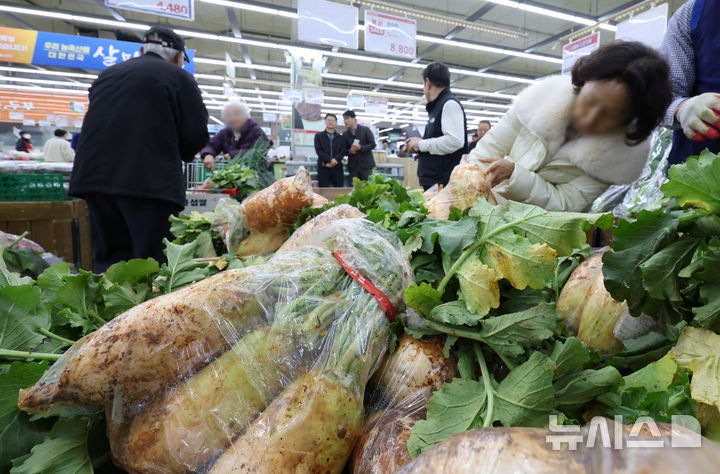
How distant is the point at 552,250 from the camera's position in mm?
773

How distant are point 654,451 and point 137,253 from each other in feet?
8.87

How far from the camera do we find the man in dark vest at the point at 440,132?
3.55 m

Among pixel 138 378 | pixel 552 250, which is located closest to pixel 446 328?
pixel 552 250

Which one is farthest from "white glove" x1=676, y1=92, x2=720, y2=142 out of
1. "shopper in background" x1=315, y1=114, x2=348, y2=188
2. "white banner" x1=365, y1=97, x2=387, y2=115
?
"white banner" x1=365, y1=97, x2=387, y2=115

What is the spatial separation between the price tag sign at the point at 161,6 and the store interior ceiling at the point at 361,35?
1.65 metres

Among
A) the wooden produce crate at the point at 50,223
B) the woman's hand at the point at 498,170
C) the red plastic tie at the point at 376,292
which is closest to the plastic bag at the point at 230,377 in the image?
the red plastic tie at the point at 376,292

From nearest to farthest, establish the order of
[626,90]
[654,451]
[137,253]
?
1. [654,451]
2. [626,90]
3. [137,253]

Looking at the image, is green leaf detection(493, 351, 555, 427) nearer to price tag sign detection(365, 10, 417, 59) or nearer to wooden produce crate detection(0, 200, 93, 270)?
wooden produce crate detection(0, 200, 93, 270)

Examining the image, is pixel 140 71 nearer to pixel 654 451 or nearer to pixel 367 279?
pixel 367 279

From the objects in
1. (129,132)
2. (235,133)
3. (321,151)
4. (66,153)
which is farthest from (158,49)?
(66,153)

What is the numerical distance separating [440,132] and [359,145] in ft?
10.5

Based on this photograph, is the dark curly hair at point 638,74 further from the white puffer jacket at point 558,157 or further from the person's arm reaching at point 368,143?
the person's arm reaching at point 368,143

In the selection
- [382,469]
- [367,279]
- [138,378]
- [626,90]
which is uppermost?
[626,90]

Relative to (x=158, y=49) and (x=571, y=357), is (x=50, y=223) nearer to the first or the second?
(x=158, y=49)
